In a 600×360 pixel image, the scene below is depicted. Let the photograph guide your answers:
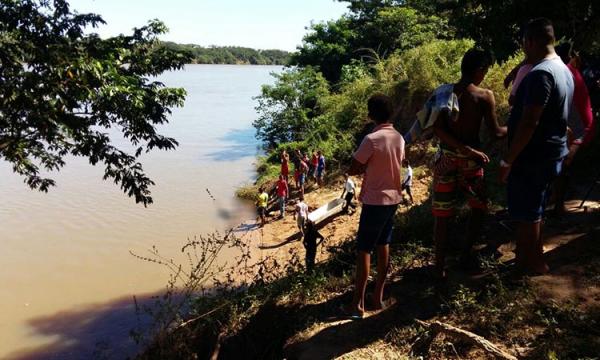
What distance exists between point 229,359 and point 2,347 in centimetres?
735

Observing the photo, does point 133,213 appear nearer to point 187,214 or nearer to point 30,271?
point 187,214

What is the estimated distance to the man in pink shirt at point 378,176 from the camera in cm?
342

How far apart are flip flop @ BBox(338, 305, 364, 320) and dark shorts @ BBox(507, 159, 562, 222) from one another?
51.0 inches

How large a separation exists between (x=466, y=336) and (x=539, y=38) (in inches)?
76.1

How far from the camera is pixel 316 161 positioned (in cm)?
1692

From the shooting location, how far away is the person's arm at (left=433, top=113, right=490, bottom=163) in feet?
11.5

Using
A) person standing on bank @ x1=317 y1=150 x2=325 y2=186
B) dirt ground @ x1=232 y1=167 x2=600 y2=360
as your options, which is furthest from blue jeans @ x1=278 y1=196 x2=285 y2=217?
dirt ground @ x1=232 y1=167 x2=600 y2=360

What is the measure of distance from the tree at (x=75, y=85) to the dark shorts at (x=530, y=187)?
443cm

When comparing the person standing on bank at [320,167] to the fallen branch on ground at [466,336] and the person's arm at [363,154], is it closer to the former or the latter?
the person's arm at [363,154]

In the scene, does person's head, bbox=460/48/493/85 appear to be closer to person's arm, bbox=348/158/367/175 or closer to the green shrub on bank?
person's arm, bbox=348/158/367/175

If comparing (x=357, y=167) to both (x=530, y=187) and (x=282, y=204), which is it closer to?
(x=530, y=187)

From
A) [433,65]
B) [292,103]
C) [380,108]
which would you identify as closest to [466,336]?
[380,108]

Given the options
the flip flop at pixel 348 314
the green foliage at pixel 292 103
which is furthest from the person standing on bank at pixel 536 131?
the green foliage at pixel 292 103

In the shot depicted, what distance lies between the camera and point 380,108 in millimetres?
3441
